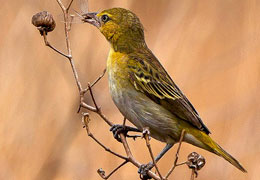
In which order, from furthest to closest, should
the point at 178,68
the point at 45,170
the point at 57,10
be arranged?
1. the point at 178,68
2. the point at 57,10
3. the point at 45,170

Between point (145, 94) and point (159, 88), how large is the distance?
12cm

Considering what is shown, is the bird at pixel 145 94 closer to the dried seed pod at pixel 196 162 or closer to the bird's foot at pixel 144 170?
the bird's foot at pixel 144 170

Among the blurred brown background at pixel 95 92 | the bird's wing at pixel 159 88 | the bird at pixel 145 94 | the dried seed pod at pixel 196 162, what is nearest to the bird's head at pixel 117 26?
the bird at pixel 145 94

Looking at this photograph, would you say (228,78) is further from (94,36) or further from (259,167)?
(94,36)

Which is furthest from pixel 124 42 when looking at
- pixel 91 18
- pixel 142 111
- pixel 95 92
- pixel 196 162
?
pixel 196 162

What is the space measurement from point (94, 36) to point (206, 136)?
1.54 meters

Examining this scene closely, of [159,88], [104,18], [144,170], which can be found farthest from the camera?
[104,18]

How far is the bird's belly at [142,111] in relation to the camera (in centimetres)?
386

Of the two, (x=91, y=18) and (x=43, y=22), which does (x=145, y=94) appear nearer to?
(x=91, y=18)

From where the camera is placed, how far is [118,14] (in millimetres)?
4191

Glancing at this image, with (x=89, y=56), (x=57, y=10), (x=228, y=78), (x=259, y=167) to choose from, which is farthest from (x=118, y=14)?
(x=228, y=78)

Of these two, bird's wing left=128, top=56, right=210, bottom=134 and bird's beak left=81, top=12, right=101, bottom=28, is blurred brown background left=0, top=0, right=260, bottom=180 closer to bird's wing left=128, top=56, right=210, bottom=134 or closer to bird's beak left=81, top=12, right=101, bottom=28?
bird's beak left=81, top=12, right=101, bottom=28

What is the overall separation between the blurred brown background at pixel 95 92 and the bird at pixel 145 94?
0.74 metres

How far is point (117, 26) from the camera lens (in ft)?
13.7
